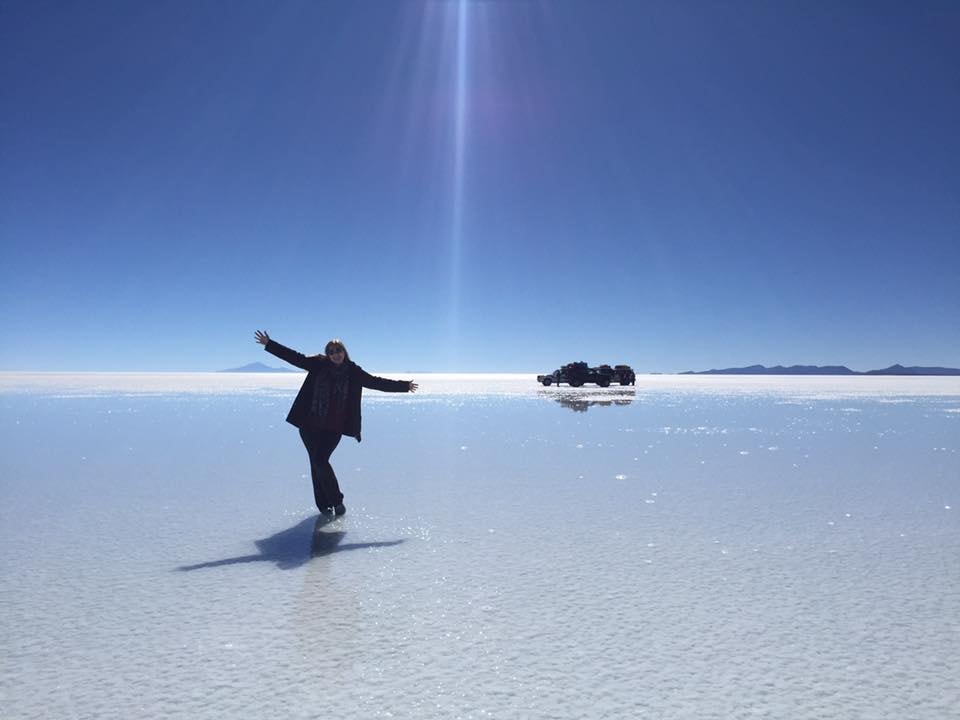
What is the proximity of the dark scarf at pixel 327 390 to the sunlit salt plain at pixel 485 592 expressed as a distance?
125cm

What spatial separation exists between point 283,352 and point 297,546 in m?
2.35

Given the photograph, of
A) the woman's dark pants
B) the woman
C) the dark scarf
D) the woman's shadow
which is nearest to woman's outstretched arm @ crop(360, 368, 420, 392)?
→ the woman

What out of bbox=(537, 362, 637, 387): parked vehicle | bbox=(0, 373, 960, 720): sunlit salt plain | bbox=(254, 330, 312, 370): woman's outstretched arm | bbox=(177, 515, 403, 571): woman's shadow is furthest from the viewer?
bbox=(537, 362, 637, 387): parked vehicle

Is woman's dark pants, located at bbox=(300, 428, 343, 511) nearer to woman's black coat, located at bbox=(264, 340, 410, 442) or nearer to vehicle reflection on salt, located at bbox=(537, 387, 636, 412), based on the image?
woman's black coat, located at bbox=(264, 340, 410, 442)

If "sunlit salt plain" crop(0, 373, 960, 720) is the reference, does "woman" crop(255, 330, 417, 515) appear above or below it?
above

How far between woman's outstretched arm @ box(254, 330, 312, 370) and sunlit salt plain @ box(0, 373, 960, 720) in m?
1.73

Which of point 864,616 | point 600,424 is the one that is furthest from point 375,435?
point 864,616

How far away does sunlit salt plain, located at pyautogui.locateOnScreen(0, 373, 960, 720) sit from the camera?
3477mm

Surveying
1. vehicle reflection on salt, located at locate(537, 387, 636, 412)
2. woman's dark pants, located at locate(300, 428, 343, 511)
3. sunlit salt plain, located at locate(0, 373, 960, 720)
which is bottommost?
sunlit salt plain, located at locate(0, 373, 960, 720)

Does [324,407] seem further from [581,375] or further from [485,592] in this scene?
[581,375]

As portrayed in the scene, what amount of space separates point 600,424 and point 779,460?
301 inches

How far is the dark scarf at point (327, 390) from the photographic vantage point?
7.99 meters

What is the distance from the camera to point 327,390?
316 inches

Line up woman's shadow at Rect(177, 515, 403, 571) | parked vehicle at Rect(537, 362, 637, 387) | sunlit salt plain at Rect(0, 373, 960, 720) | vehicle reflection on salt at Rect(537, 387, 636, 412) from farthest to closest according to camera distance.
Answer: parked vehicle at Rect(537, 362, 637, 387)
vehicle reflection on salt at Rect(537, 387, 636, 412)
woman's shadow at Rect(177, 515, 403, 571)
sunlit salt plain at Rect(0, 373, 960, 720)
